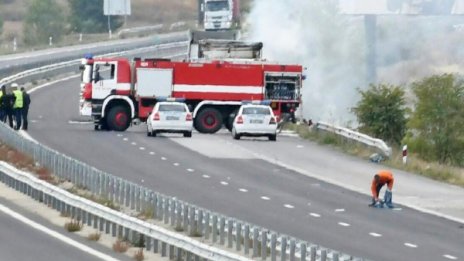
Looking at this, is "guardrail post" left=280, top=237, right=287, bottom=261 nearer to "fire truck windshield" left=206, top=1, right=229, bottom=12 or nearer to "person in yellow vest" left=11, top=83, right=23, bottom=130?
"person in yellow vest" left=11, top=83, right=23, bottom=130

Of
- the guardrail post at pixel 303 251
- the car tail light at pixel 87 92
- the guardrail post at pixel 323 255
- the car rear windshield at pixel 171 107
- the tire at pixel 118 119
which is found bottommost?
the tire at pixel 118 119

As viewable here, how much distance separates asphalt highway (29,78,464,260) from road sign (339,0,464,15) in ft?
88.8

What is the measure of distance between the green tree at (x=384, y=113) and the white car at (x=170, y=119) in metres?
6.28

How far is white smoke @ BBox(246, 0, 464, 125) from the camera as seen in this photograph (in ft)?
251

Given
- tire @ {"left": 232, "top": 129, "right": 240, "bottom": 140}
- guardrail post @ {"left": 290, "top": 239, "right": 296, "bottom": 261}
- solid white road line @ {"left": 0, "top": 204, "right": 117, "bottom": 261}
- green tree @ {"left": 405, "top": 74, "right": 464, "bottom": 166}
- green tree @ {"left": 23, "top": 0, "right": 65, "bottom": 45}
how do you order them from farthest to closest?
green tree @ {"left": 23, "top": 0, "right": 65, "bottom": 45} → tire @ {"left": 232, "top": 129, "right": 240, "bottom": 140} → green tree @ {"left": 405, "top": 74, "right": 464, "bottom": 166} → solid white road line @ {"left": 0, "top": 204, "right": 117, "bottom": 261} → guardrail post @ {"left": 290, "top": 239, "right": 296, "bottom": 261}

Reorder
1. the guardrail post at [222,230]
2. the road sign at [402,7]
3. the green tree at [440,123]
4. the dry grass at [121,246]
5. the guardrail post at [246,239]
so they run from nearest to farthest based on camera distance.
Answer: the guardrail post at [246,239]
the guardrail post at [222,230]
the dry grass at [121,246]
the green tree at [440,123]
the road sign at [402,7]

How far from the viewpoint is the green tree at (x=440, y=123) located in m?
50.9

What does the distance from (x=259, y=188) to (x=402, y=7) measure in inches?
1893

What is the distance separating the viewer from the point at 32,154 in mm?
38719

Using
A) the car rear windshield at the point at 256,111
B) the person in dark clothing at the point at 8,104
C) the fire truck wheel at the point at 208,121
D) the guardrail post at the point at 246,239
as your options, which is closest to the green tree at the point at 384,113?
the car rear windshield at the point at 256,111

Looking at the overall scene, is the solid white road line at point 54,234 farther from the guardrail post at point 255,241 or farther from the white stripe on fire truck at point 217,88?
the white stripe on fire truck at point 217,88

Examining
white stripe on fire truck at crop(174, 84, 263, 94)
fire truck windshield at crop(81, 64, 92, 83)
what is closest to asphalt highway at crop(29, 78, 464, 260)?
white stripe on fire truck at crop(174, 84, 263, 94)

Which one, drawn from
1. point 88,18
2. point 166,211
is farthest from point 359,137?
point 88,18

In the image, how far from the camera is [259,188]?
3812 cm
